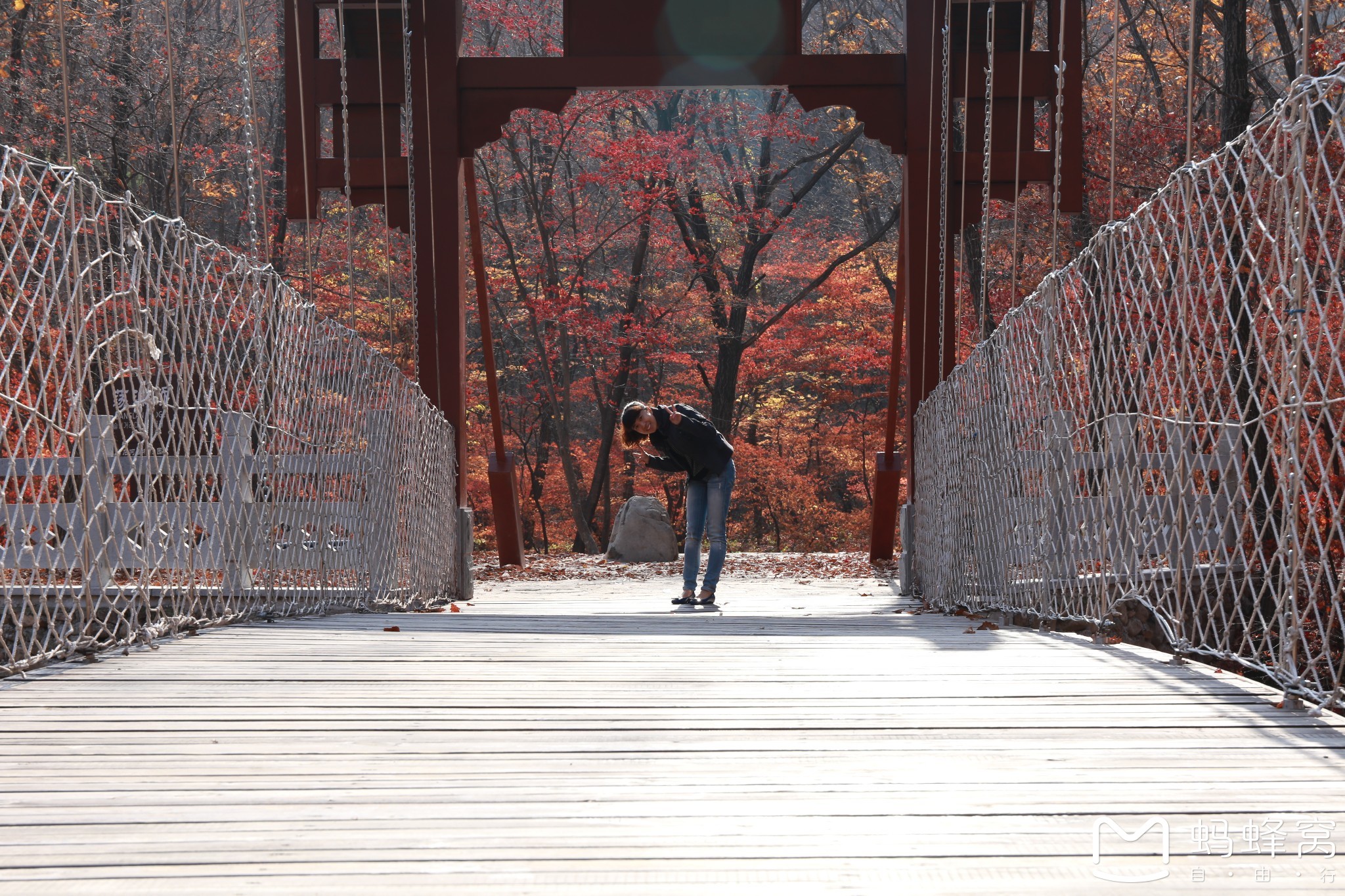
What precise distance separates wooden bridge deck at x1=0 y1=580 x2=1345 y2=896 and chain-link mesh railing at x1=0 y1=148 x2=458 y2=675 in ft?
1.38

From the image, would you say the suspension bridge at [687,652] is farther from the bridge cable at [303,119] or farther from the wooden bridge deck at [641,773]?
the bridge cable at [303,119]

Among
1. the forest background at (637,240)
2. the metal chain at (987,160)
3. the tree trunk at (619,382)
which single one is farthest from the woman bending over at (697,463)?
the tree trunk at (619,382)

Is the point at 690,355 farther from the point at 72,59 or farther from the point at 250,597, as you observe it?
the point at 250,597

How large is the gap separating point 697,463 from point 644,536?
541cm

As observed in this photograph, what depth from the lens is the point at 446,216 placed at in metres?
6.62

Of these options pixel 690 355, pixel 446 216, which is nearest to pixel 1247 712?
pixel 446 216

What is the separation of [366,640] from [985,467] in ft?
8.48

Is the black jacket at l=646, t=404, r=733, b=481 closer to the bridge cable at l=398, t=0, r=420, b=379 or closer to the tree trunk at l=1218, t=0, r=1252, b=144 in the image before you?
the bridge cable at l=398, t=0, r=420, b=379

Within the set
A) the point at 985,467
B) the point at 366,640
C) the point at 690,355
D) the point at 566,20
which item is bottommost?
the point at 366,640

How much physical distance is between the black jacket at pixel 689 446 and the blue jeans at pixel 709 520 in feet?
0.20

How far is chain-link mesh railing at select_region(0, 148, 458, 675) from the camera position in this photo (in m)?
2.44

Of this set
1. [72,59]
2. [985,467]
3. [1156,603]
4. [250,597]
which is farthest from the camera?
[72,59]

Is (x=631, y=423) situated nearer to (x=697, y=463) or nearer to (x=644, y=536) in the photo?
(x=697, y=463)

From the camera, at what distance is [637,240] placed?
13492 millimetres
